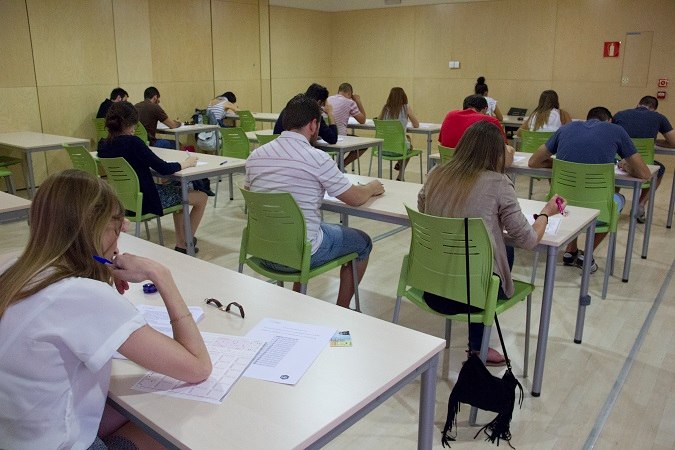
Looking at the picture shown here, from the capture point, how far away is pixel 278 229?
111 inches

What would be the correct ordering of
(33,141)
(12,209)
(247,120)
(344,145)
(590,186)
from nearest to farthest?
(12,209)
(590,186)
(344,145)
(33,141)
(247,120)

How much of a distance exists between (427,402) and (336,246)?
1479mm

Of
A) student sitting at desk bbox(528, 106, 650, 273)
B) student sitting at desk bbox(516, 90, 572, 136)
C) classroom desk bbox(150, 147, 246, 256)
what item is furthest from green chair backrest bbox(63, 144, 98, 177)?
student sitting at desk bbox(516, 90, 572, 136)

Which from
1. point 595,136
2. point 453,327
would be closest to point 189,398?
point 453,327

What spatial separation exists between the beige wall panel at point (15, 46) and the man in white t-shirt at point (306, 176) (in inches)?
211

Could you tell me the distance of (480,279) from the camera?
7.78 feet

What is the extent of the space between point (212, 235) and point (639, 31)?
6.58 m

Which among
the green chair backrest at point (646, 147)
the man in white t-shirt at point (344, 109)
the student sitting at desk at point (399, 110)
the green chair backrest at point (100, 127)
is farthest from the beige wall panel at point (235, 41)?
the green chair backrest at point (646, 147)

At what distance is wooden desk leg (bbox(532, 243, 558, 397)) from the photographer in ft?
8.22

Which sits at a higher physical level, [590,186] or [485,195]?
[485,195]

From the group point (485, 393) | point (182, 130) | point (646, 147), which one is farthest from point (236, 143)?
point (485, 393)

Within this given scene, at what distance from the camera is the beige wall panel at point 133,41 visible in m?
7.87

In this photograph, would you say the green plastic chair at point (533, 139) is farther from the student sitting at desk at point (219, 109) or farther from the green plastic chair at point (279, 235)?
the student sitting at desk at point (219, 109)

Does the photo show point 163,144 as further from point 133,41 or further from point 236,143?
point 133,41
